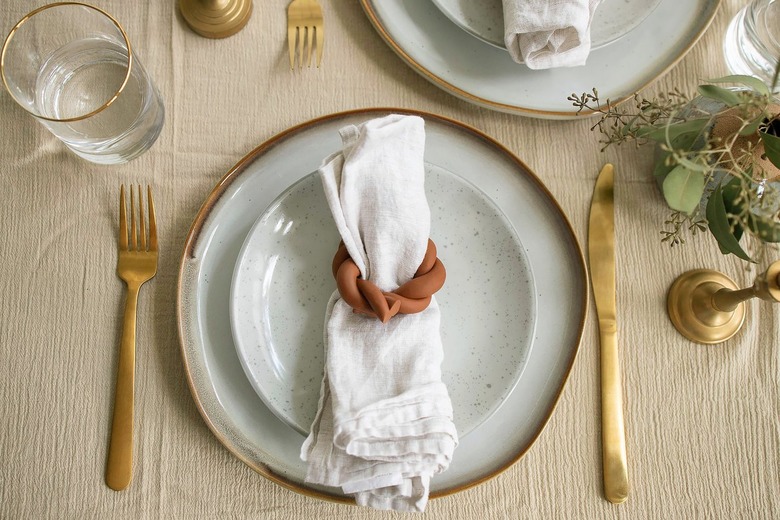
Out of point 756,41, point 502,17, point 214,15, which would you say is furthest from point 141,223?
point 756,41

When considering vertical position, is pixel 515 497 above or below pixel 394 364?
below

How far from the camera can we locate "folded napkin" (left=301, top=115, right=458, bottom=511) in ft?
1.73

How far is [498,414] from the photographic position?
631 mm

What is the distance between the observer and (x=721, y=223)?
1.90 feet

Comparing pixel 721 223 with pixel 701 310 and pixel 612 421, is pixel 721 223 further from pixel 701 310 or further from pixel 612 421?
pixel 612 421

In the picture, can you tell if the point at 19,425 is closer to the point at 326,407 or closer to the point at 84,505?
the point at 84,505

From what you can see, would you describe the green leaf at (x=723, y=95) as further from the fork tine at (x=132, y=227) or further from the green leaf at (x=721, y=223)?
the fork tine at (x=132, y=227)

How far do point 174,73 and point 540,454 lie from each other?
0.63 meters

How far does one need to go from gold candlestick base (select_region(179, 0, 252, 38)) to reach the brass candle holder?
2.04 feet

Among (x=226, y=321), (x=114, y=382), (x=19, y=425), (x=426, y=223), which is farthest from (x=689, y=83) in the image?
(x=19, y=425)

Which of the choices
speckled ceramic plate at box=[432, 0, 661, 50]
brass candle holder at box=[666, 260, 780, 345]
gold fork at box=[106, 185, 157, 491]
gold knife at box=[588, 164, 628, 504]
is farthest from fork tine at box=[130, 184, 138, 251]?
brass candle holder at box=[666, 260, 780, 345]

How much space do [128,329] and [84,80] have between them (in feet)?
0.98

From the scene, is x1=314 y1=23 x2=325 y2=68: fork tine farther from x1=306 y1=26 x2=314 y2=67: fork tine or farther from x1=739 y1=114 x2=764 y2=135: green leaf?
x1=739 y1=114 x2=764 y2=135: green leaf

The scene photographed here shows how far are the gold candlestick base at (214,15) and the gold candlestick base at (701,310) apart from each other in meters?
0.62
